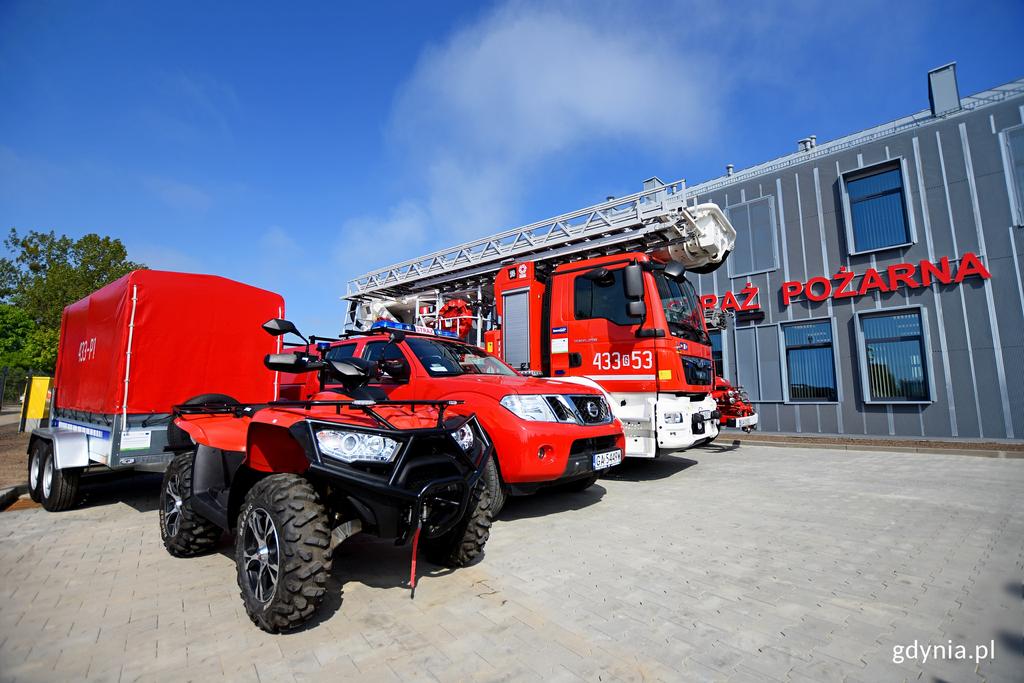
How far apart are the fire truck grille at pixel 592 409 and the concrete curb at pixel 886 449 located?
294 inches

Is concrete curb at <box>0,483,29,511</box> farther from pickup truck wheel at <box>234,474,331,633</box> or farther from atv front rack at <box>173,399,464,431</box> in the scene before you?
pickup truck wheel at <box>234,474,331,633</box>

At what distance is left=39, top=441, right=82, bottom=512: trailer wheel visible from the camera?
16.2 ft

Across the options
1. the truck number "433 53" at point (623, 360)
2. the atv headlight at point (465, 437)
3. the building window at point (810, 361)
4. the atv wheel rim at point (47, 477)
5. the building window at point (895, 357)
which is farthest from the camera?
the building window at point (810, 361)

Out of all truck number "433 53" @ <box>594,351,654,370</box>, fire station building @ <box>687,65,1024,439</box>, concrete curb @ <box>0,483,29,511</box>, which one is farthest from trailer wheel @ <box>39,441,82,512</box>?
fire station building @ <box>687,65,1024,439</box>

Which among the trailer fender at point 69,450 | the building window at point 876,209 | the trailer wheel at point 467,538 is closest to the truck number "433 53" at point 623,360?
the trailer wheel at point 467,538

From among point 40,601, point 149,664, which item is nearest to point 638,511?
point 149,664

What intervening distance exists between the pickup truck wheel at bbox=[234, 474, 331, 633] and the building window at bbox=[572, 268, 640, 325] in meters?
4.92

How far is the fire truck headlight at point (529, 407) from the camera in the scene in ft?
14.3

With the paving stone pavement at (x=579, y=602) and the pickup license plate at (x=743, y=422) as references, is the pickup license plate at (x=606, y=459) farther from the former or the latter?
the pickup license plate at (x=743, y=422)

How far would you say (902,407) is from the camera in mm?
12039

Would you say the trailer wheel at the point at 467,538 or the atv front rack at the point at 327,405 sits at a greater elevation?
the atv front rack at the point at 327,405

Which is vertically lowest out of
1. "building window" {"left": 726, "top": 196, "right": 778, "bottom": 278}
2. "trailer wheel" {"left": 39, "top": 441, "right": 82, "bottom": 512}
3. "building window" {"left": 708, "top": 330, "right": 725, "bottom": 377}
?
"trailer wheel" {"left": 39, "top": 441, "right": 82, "bottom": 512}

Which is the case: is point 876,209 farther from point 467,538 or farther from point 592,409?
point 467,538

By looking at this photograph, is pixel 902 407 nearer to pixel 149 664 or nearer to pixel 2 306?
pixel 149 664
